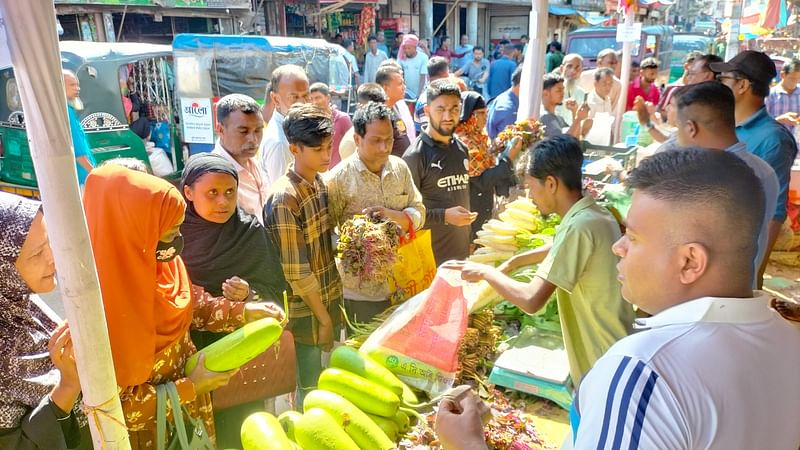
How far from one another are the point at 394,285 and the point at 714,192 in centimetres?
201

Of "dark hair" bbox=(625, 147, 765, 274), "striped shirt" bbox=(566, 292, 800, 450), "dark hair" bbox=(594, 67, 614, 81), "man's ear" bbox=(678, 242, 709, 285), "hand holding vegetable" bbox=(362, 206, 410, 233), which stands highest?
"dark hair" bbox=(594, 67, 614, 81)

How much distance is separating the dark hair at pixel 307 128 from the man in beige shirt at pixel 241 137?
611 millimetres

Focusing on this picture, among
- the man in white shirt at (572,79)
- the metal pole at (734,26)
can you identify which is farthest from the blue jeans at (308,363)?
the metal pole at (734,26)

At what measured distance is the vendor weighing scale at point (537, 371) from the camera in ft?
7.80

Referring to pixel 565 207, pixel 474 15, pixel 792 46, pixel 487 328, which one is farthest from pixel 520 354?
pixel 474 15

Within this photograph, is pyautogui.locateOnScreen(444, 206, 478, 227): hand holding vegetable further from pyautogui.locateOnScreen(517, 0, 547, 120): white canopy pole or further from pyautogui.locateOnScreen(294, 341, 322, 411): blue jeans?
pyautogui.locateOnScreen(517, 0, 547, 120): white canopy pole

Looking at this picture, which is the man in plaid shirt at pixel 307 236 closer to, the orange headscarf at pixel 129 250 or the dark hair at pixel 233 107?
the dark hair at pixel 233 107

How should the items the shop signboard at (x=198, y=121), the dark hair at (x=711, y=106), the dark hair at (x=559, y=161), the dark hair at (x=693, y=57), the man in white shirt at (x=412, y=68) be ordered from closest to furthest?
the dark hair at (x=559, y=161) < the dark hair at (x=711, y=106) < the dark hair at (x=693, y=57) < the shop signboard at (x=198, y=121) < the man in white shirt at (x=412, y=68)

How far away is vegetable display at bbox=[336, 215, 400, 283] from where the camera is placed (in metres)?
2.51

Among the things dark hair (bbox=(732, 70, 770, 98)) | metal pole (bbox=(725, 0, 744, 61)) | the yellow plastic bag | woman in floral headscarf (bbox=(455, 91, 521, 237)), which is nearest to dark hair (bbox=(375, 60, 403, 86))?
woman in floral headscarf (bbox=(455, 91, 521, 237))

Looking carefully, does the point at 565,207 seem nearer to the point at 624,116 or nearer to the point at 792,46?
the point at 624,116

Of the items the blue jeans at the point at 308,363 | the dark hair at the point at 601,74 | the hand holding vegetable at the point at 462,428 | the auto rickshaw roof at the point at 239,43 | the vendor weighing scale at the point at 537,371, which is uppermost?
the auto rickshaw roof at the point at 239,43

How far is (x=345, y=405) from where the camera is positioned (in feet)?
6.33

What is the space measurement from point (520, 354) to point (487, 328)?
0.77 ft
